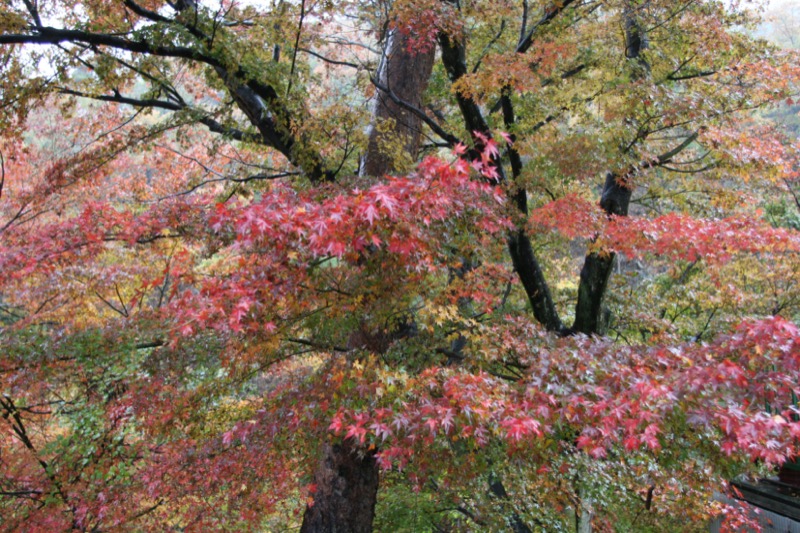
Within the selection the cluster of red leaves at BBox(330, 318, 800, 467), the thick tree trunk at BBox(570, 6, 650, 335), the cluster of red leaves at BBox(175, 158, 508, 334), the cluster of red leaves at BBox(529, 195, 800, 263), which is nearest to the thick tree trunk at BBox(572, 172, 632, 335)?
the thick tree trunk at BBox(570, 6, 650, 335)

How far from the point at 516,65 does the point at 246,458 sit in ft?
14.5

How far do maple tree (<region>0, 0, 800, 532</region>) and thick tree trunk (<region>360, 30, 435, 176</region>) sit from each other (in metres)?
0.04

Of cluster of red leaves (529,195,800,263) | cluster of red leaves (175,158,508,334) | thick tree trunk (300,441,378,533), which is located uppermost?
cluster of red leaves (529,195,800,263)

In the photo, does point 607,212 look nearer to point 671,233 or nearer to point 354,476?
point 671,233

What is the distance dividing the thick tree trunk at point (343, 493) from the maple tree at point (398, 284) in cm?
3

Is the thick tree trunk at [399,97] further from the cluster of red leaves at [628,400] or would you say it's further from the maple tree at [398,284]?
the cluster of red leaves at [628,400]

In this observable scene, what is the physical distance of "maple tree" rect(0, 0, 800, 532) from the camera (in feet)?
10.2

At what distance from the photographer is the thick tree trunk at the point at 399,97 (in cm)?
548

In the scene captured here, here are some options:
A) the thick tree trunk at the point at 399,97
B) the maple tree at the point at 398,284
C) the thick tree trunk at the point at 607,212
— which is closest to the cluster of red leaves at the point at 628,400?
the maple tree at the point at 398,284

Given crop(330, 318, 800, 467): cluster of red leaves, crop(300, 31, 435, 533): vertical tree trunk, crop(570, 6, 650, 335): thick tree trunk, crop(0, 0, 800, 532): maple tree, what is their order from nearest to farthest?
crop(330, 318, 800, 467): cluster of red leaves < crop(0, 0, 800, 532): maple tree < crop(570, 6, 650, 335): thick tree trunk < crop(300, 31, 435, 533): vertical tree trunk

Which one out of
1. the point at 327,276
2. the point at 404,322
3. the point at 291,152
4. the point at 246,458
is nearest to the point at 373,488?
the point at 246,458

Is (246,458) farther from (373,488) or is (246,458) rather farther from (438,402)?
(438,402)

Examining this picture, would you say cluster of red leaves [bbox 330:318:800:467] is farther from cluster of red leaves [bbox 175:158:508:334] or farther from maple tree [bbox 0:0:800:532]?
cluster of red leaves [bbox 175:158:508:334]

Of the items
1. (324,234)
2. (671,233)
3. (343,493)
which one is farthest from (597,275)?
(324,234)
